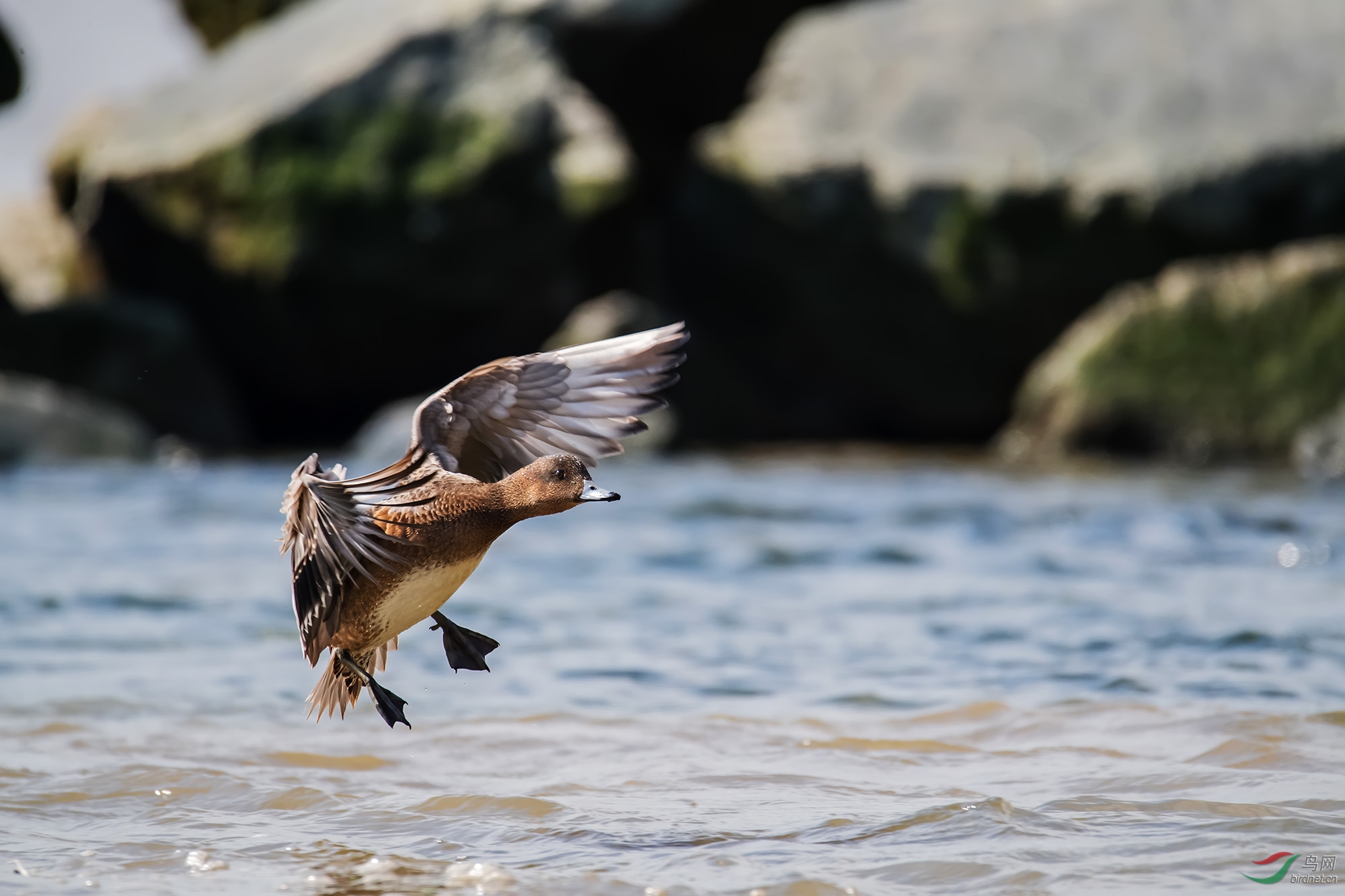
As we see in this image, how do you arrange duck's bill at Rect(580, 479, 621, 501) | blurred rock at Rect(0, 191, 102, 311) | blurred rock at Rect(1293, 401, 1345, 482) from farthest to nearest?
blurred rock at Rect(0, 191, 102, 311) → blurred rock at Rect(1293, 401, 1345, 482) → duck's bill at Rect(580, 479, 621, 501)

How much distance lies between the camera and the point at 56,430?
12.0 meters

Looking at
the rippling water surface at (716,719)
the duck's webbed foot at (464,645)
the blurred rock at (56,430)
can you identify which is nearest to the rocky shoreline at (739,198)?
the blurred rock at (56,430)

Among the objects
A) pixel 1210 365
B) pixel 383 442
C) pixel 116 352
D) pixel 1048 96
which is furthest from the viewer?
pixel 1048 96

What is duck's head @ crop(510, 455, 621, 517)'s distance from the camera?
3.57 m

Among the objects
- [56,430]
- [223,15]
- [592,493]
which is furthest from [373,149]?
[592,493]

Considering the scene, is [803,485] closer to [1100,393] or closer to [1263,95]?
[1100,393]

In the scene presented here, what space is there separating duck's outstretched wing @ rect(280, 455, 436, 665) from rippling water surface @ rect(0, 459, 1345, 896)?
0.53m

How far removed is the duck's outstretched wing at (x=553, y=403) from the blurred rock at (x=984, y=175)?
30.9 feet

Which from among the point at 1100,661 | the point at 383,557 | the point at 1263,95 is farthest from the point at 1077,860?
the point at 1263,95

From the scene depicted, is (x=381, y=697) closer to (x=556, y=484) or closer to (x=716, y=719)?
(x=556, y=484)

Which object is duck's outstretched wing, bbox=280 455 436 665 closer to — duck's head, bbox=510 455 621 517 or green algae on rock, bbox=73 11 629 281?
duck's head, bbox=510 455 621 517

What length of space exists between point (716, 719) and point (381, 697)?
126 cm

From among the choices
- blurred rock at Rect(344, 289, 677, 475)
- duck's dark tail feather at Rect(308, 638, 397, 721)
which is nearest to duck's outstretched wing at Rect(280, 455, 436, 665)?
duck's dark tail feather at Rect(308, 638, 397, 721)

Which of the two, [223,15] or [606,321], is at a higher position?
[223,15]
